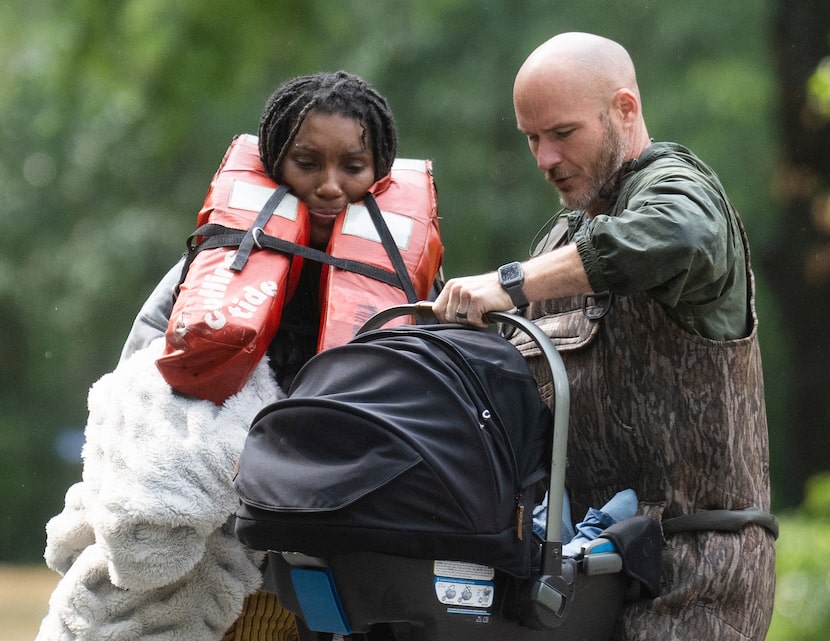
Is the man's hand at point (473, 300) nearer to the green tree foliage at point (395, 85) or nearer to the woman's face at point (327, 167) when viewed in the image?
the woman's face at point (327, 167)

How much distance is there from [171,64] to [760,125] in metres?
4.56

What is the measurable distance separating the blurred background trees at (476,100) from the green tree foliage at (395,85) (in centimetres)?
2

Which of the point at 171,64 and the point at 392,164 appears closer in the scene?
the point at 392,164

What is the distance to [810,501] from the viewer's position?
23.2 feet

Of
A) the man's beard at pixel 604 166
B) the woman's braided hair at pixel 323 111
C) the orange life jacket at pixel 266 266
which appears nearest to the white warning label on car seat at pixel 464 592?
the orange life jacket at pixel 266 266

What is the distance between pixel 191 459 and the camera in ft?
9.12

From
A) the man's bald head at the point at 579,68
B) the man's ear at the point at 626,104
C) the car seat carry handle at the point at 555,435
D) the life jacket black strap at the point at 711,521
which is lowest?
the life jacket black strap at the point at 711,521

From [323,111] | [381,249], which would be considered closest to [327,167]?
[323,111]

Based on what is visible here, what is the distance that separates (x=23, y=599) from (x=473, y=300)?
9.56 meters

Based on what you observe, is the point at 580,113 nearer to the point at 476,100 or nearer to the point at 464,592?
the point at 464,592

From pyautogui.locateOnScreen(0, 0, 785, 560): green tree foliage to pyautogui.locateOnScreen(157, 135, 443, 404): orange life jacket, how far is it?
601 cm

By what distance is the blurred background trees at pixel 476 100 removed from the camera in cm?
882

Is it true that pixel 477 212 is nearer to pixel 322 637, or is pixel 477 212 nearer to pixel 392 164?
pixel 392 164

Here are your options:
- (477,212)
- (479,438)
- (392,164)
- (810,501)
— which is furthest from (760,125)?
(479,438)
